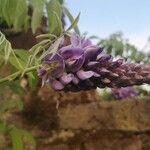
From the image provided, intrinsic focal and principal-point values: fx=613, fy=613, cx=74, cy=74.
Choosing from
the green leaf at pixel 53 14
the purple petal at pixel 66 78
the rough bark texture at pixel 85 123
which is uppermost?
the purple petal at pixel 66 78

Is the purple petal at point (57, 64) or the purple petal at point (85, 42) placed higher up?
the purple petal at point (85, 42)

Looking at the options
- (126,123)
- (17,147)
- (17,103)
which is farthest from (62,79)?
(126,123)

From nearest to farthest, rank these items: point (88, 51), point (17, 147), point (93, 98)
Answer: point (88, 51) → point (17, 147) → point (93, 98)

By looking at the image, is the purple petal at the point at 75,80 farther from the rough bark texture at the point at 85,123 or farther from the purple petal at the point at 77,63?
the rough bark texture at the point at 85,123

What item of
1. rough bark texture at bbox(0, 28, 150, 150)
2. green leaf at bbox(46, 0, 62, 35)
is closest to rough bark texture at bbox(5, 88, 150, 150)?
rough bark texture at bbox(0, 28, 150, 150)

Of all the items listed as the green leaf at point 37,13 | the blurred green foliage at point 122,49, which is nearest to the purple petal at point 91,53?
the green leaf at point 37,13

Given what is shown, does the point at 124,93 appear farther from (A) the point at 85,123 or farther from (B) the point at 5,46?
(B) the point at 5,46

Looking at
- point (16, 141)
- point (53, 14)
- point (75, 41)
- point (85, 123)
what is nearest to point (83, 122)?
point (85, 123)

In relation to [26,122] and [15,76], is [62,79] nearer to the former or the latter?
[15,76]
